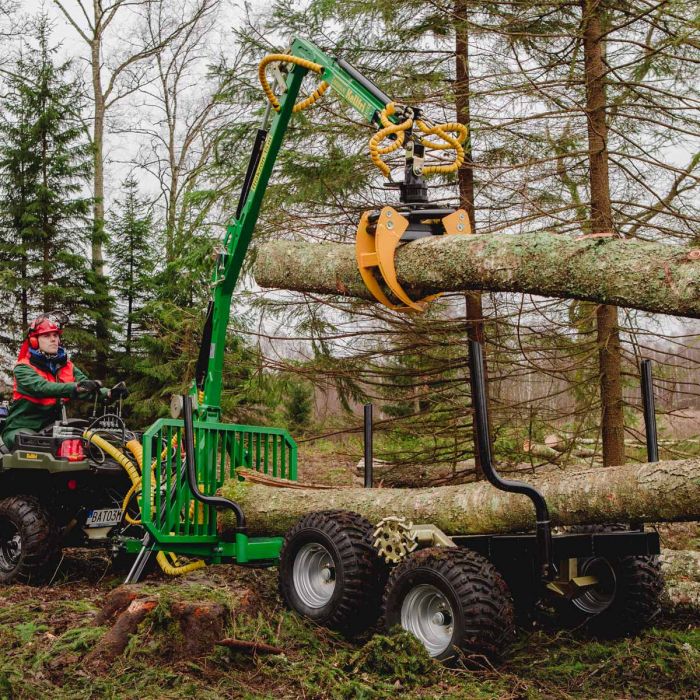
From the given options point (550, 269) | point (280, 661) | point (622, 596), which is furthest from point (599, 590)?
point (550, 269)

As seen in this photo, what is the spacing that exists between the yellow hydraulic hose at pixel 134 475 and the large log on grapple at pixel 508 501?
59 cm

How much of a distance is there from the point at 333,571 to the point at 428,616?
966 millimetres

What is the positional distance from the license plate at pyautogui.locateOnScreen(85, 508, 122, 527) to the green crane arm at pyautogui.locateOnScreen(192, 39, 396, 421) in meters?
1.30

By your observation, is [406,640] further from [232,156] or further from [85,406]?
[85,406]

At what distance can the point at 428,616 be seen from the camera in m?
4.77

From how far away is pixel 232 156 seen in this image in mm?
11117

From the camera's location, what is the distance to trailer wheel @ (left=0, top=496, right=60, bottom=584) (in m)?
7.14

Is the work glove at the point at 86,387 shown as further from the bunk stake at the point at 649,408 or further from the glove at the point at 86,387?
the bunk stake at the point at 649,408

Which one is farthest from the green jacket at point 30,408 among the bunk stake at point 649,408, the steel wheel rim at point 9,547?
the bunk stake at point 649,408

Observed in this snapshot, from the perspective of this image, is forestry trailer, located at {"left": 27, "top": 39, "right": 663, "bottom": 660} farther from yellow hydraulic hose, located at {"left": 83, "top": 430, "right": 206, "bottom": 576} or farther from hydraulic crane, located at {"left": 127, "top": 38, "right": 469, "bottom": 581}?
yellow hydraulic hose, located at {"left": 83, "top": 430, "right": 206, "bottom": 576}

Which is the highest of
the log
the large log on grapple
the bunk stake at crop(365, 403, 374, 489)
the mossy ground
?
the log

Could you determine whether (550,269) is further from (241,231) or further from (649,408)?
(241,231)

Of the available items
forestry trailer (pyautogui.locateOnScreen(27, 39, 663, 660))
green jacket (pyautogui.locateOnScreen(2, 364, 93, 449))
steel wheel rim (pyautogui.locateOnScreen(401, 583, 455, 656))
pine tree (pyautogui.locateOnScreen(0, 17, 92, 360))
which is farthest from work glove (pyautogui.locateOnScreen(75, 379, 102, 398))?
pine tree (pyautogui.locateOnScreen(0, 17, 92, 360))

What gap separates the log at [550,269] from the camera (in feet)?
12.4
